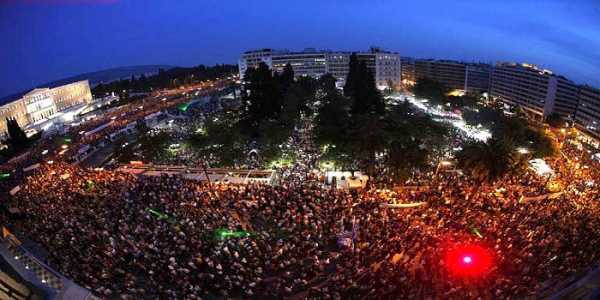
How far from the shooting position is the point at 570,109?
2151 inches

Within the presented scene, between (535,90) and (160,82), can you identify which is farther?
(160,82)

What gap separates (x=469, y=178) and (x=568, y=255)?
9.66 metres

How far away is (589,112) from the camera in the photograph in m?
50.1

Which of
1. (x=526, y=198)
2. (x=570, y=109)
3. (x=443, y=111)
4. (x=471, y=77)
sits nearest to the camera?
(x=526, y=198)

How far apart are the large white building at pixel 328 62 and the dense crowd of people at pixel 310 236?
206 ft

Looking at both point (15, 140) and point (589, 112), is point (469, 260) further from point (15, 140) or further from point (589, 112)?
point (15, 140)

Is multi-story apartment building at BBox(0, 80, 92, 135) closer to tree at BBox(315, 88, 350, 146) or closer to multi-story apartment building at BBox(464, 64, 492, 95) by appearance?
tree at BBox(315, 88, 350, 146)

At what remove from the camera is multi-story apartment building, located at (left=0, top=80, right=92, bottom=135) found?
2240 inches

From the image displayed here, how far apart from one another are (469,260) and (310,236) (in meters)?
7.39

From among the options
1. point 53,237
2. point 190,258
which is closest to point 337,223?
point 190,258

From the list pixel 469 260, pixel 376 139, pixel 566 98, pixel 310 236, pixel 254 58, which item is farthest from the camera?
pixel 254 58

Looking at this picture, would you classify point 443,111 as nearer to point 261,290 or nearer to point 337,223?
point 337,223

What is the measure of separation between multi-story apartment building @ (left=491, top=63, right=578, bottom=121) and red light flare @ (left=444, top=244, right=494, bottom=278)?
50160 millimetres

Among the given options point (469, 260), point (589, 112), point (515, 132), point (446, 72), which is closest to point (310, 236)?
point (469, 260)
